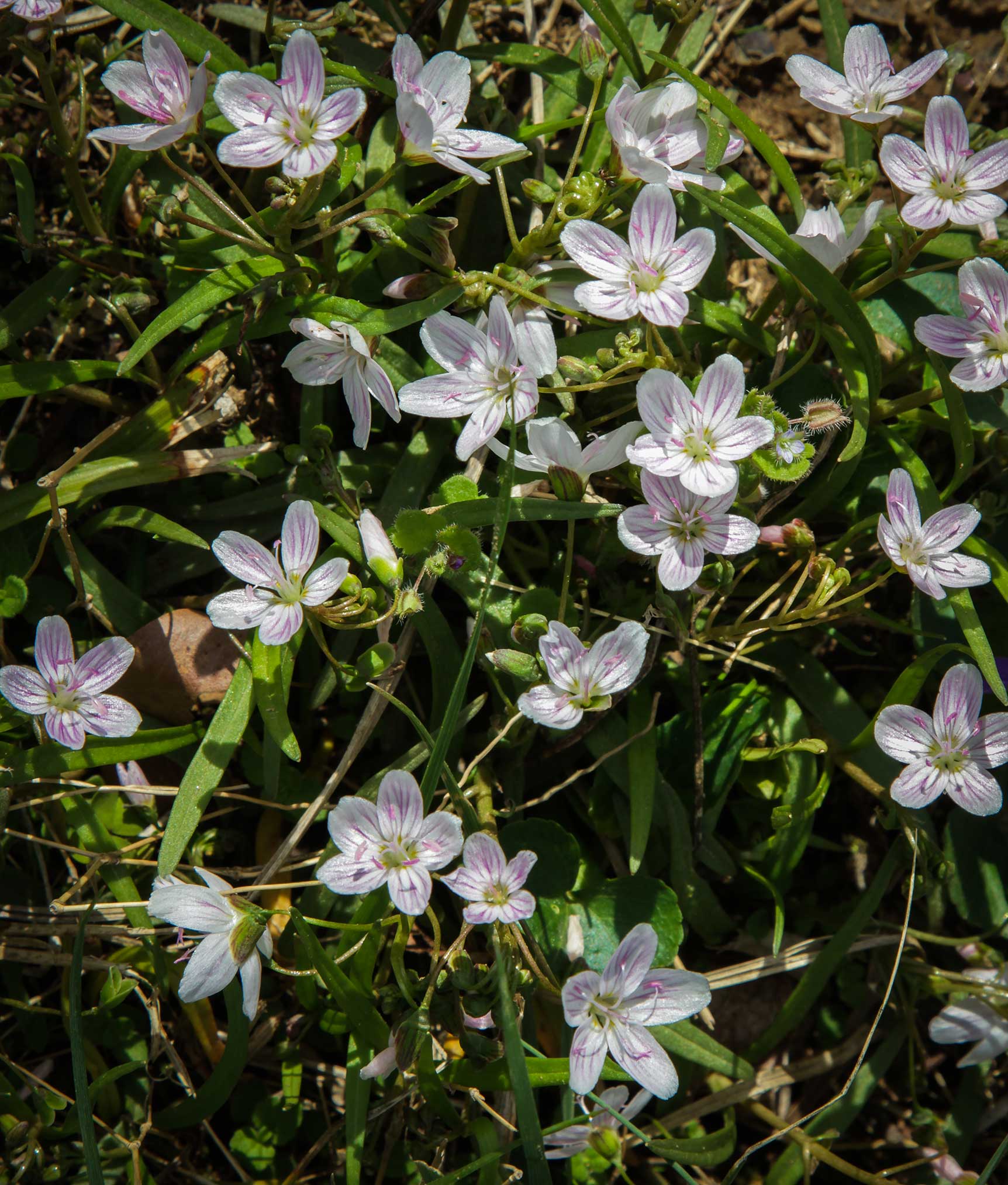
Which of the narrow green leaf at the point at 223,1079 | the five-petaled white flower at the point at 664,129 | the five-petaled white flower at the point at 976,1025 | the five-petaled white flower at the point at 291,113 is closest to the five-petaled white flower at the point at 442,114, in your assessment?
the five-petaled white flower at the point at 291,113

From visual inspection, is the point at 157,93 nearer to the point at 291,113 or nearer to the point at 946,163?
the point at 291,113

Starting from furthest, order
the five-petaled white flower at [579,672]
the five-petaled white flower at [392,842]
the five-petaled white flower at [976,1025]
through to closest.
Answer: the five-petaled white flower at [976,1025]
the five-petaled white flower at [579,672]
the five-petaled white flower at [392,842]

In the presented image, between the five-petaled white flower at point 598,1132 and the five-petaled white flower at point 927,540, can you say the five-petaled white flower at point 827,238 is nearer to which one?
the five-petaled white flower at point 927,540

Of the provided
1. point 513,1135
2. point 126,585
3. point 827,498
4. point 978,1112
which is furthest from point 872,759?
point 126,585

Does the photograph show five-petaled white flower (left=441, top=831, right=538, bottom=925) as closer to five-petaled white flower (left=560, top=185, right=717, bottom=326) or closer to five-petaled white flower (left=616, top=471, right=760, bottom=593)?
five-petaled white flower (left=616, top=471, right=760, bottom=593)

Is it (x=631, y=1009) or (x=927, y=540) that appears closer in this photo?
(x=631, y=1009)

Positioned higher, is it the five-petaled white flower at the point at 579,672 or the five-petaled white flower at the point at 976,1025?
the five-petaled white flower at the point at 579,672

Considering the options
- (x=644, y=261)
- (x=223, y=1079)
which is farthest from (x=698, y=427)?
(x=223, y=1079)

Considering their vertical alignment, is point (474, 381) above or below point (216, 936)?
above
